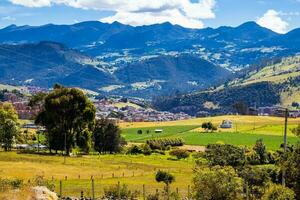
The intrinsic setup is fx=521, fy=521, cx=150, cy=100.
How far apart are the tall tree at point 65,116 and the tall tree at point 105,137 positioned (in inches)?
881

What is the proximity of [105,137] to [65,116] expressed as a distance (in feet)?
91.1

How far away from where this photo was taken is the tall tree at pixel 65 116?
83.1 meters


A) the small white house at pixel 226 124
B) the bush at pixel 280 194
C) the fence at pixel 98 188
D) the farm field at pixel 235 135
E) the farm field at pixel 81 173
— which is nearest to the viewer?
the bush at pixel 280 194

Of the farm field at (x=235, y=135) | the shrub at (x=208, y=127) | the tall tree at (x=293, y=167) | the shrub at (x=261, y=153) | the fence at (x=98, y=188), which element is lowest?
the fence at (x=98, y=188)

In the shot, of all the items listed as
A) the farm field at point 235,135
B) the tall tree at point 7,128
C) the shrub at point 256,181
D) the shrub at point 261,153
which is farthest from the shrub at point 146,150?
the shrub at point 256,181

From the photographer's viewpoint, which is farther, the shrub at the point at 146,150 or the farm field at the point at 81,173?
the shrub at the point at 146,150

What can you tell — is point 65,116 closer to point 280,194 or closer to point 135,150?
point 135,150

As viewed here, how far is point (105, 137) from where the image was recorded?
365ft

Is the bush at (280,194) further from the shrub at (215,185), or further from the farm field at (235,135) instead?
the farm field at (235,135)

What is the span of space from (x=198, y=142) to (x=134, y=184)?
92.5m

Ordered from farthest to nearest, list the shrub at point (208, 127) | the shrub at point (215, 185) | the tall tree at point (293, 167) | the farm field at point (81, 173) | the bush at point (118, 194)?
the shrub at point (208, 127)
the farm field at point (81, 173)
the bush at point (118, 194)
the shrub at point (215, 185)
the tall tree at point (293, 167)

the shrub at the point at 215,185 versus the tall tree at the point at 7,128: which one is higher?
the tall tree at the point at 7,128

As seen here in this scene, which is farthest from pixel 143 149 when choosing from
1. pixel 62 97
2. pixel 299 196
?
pixel 299 196

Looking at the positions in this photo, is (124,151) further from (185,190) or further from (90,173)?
(185,190)
